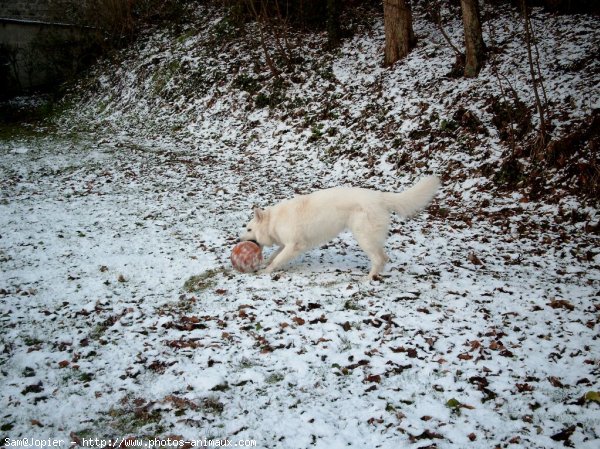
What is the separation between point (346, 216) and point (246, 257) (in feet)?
5.91

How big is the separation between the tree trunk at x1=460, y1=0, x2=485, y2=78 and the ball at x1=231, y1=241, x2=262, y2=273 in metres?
10.1

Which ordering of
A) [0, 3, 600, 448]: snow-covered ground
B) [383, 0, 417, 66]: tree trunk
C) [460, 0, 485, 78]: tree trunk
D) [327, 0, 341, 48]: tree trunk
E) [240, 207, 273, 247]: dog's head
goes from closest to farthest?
[0, 3, 600, 448]: snow-covered ground
[240, 207, 273, 247]: dog's head
[460, 0, 485, 78]: tree trunk
[383, 0, 417, 66]: tree trunk
[327, 0, 341, 48]: tree trunk

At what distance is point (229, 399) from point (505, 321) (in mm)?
3483

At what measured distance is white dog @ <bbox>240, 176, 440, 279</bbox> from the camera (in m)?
6.17

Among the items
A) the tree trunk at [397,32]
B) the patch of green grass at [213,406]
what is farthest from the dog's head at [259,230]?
the tree trunk at [397,32]

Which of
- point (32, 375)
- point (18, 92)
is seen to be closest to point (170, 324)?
point (32, 375)

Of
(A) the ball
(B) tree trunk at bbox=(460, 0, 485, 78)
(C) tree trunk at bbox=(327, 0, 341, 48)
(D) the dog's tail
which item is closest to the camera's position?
(D) the dog's tail

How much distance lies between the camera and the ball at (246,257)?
22.0 feet

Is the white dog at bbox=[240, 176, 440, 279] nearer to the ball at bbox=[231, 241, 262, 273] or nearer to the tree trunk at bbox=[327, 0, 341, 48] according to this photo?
the ball at bbox=[231, 241, 262, 273]

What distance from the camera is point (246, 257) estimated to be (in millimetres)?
6711

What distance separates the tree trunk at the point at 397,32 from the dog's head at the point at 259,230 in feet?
38.8

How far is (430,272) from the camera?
6641mm

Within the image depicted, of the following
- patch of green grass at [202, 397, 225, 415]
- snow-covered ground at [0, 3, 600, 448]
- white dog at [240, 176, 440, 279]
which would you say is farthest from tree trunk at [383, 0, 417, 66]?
patch of green grass at [202, 397, 225, 415]

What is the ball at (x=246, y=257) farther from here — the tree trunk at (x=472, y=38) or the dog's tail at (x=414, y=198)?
the tree trunk at (x=472, y=38)
